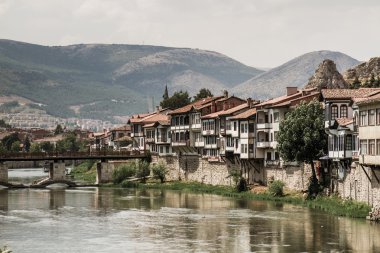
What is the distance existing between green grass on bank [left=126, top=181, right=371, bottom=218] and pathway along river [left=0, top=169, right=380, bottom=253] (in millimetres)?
1367

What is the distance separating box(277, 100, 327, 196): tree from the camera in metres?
84.9

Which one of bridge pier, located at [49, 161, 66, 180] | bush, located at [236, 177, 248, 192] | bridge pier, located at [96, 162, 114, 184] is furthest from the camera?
bridge pier, located at [96, 162, 114, 184]

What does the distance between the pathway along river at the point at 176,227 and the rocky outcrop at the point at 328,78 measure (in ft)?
137

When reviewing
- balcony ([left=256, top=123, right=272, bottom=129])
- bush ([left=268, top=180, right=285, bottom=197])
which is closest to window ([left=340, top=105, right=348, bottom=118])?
bush ([left=268, top=180, right=285, bottom=197])

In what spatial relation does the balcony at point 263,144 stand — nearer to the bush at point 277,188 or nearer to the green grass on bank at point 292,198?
the green grass on bank at point 292,198

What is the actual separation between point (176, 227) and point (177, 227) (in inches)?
3.1

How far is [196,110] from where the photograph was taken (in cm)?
12638

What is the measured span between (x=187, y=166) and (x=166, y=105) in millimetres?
55313

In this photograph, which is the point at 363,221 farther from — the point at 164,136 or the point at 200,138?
the point at 164,136

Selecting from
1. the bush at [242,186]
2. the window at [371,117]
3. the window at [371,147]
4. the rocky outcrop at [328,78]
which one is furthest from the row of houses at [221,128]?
the window at [371,147]

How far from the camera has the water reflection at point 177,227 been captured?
194ft

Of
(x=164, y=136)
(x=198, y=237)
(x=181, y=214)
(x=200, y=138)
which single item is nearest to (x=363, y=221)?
(x=198, y=237)

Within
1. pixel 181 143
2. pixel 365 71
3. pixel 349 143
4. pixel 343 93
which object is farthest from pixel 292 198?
pixel 365 71

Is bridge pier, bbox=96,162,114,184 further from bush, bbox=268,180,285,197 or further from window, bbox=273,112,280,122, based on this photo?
bush, bbox=268,180,285,197
